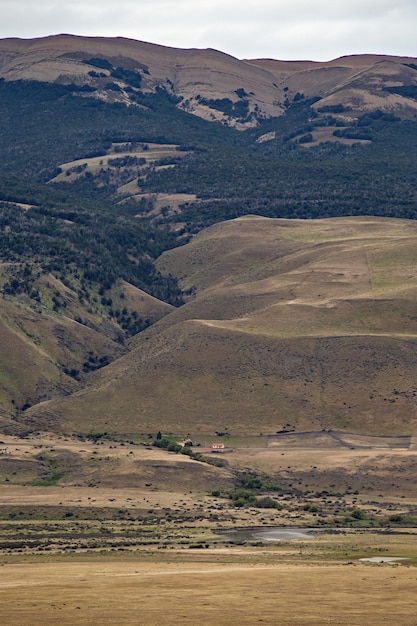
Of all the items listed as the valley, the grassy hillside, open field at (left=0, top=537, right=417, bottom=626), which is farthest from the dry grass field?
the grassy hillside

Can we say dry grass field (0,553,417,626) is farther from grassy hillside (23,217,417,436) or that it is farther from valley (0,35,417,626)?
grassy hillside (23,217,417,436)

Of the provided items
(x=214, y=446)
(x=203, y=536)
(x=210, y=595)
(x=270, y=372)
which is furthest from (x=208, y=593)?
(x=270, y=372)

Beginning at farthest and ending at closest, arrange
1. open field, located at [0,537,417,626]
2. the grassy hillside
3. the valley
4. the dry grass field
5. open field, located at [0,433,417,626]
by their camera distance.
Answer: the grassy hillside
the valley
open field, located at [0,433,417,626]
open field, located at [0,537,417,626]
the dry grass field

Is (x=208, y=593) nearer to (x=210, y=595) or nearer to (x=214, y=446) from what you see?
(x=210, y=595)

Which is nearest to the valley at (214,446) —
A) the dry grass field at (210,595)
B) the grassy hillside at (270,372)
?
the dry grass field at (210,595)

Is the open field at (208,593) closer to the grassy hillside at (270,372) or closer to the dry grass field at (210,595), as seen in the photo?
the dry grass field at (210,595)

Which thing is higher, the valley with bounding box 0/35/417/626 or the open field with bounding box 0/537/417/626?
the open field with bounding box 0/537/417/626

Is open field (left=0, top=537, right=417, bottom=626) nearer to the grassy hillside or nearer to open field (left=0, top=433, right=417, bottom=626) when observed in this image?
open field (left=0, top=433, right=417, bottom=626)

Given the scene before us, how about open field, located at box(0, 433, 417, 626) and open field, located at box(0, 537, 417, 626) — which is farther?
open field, located at box(0, 433, 417, 626)

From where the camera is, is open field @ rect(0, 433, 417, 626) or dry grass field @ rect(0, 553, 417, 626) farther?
open field @ rect(0, 433, 417, 626)

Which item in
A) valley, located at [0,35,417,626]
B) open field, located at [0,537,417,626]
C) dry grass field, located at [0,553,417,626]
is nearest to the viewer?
dry grass field, located at [0,553,417,626]

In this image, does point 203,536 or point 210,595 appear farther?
point 203,536

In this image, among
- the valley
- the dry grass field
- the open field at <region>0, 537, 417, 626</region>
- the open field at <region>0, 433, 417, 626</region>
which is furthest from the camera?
the valley
